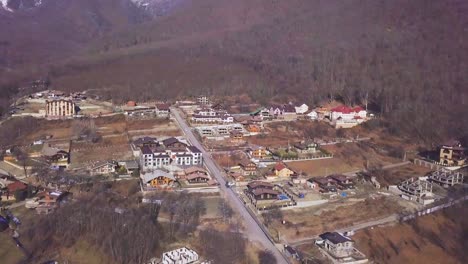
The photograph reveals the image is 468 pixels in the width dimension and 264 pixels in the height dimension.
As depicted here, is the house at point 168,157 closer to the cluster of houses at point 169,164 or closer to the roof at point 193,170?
the cluster of houses at point 169,164

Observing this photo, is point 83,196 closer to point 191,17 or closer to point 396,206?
point 396,206

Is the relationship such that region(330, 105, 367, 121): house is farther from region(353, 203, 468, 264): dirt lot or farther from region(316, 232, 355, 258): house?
region(316, 232, 355, 258): house

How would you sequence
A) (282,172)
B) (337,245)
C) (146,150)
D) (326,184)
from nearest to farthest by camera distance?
(337,245) < (326,184) < (282,172) < (146,150)

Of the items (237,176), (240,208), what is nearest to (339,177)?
(237,176)

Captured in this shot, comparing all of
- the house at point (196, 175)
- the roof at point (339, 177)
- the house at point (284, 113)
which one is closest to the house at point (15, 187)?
the house at point (196, 175)

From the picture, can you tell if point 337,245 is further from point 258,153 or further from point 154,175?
point 258,153
